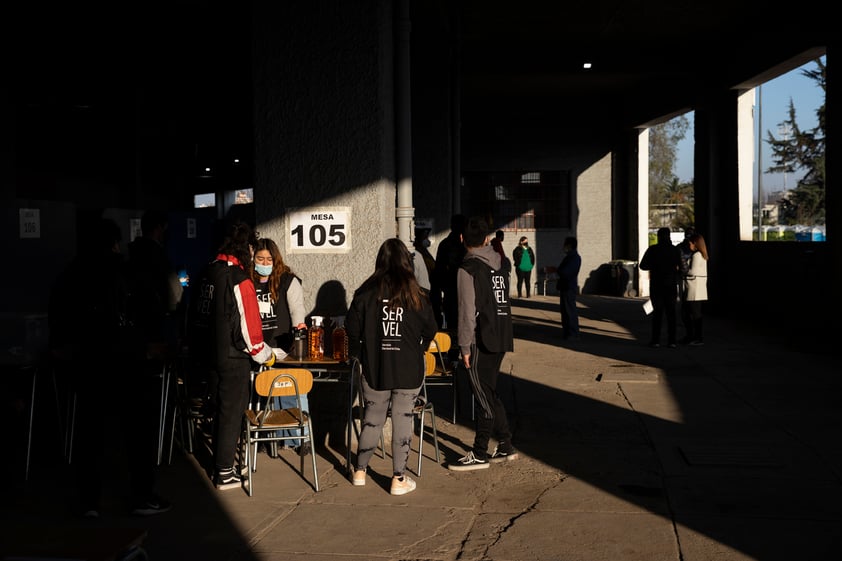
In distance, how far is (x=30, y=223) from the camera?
798 centimetres

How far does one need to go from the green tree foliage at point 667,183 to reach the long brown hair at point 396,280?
5911 centimetres

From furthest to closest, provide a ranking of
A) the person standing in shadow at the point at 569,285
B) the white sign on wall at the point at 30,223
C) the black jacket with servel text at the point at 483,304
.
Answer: the person standing in shadow at the point at 569,285 < the white sign on wall at the point at 30,223 < the black jacket with servel text at the point at 483,304

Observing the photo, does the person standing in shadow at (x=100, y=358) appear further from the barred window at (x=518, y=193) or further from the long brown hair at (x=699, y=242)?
the barred window at (x=518, y=193)

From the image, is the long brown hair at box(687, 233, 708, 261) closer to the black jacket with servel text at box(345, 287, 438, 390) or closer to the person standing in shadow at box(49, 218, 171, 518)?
the black jacket with servel text at box(345, 287, 438, 390)

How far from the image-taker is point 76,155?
65.2 ft

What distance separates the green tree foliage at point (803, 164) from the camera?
57719mm

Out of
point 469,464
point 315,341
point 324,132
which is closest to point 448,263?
point 324,132

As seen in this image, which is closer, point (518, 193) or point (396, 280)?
point (396, 280)

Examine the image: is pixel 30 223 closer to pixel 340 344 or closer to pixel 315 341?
pixel 315 341

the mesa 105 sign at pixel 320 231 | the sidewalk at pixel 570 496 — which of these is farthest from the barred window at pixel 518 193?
the mesa 105 sign at pixel 320 231

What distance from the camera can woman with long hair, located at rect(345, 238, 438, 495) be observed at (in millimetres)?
5816

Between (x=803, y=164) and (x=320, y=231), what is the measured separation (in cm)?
5961

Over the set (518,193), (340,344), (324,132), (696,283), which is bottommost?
(340,344)

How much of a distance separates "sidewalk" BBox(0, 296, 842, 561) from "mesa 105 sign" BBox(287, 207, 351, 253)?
1288mm
